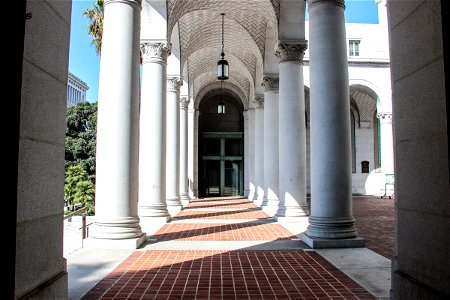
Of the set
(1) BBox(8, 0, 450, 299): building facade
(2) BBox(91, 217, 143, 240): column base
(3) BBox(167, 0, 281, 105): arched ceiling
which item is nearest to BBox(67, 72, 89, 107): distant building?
(3) BBox(167, 0, 281, 105): arched ceiling

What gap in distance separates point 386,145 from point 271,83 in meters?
15.1

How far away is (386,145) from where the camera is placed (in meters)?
28.4

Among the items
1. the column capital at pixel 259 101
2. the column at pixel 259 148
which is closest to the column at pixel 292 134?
the column at pixel 259 148

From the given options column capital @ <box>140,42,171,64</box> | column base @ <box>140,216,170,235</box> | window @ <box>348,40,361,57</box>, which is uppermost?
window @ <box>348,40,361,57</box>

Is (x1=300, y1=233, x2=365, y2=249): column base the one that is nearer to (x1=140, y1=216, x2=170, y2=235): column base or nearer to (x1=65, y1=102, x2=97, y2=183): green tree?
(x1=140, y1=216, x2=170, y2=235): column base

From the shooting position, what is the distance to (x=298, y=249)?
831 cm

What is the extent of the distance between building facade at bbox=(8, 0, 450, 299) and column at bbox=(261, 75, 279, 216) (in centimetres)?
5

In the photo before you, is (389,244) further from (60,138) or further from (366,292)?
(60,138)

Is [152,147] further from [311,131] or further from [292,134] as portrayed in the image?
[311,131]

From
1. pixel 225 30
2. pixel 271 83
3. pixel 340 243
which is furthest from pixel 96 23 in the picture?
pixel 340 243

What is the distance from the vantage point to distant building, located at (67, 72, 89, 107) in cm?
10159

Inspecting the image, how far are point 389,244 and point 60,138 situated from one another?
787 cm

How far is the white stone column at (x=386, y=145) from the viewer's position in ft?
92.3

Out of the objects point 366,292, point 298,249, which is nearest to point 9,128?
point 366,292
